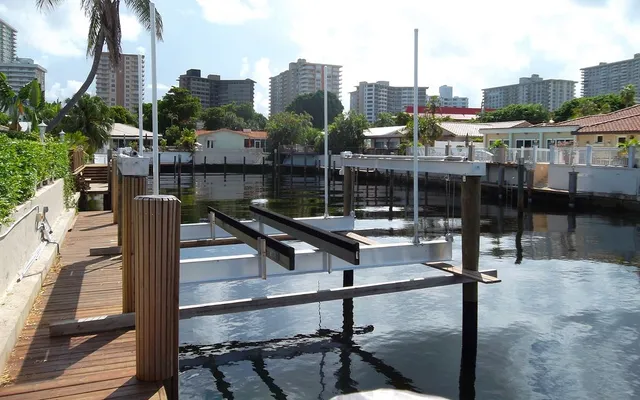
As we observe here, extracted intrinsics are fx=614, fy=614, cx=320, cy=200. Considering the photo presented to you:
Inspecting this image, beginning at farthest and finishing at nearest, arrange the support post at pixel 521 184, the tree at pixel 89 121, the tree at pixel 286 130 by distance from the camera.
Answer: the tree at pixel 286 130
the tree at pixel 89 121
the support post at pixel 521 184

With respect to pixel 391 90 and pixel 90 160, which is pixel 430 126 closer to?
pixel 90 160

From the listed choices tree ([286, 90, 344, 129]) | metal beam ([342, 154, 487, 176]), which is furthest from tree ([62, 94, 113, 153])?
tree ([286, 90, 344, 129])

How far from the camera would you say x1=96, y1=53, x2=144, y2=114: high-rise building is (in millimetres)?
24794

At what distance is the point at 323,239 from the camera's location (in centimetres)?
851

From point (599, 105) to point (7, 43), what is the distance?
105m

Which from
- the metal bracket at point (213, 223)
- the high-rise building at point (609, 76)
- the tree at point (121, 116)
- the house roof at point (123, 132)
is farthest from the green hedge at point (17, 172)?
the high-rise building at point (609, 76)

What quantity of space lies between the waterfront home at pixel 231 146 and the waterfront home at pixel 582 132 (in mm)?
35459

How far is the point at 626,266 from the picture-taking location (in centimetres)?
1862

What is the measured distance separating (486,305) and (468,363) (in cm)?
366

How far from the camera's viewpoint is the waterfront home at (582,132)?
4200cm

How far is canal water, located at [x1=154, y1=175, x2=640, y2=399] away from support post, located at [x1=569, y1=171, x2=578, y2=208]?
1595cm

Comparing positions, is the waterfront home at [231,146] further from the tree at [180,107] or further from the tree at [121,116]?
the tree at [121,116]

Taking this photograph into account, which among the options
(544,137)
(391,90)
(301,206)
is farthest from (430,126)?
(391,90)

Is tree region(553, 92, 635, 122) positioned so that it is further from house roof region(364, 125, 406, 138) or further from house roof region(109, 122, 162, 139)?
house roof region(109, 122, 162, 139)
